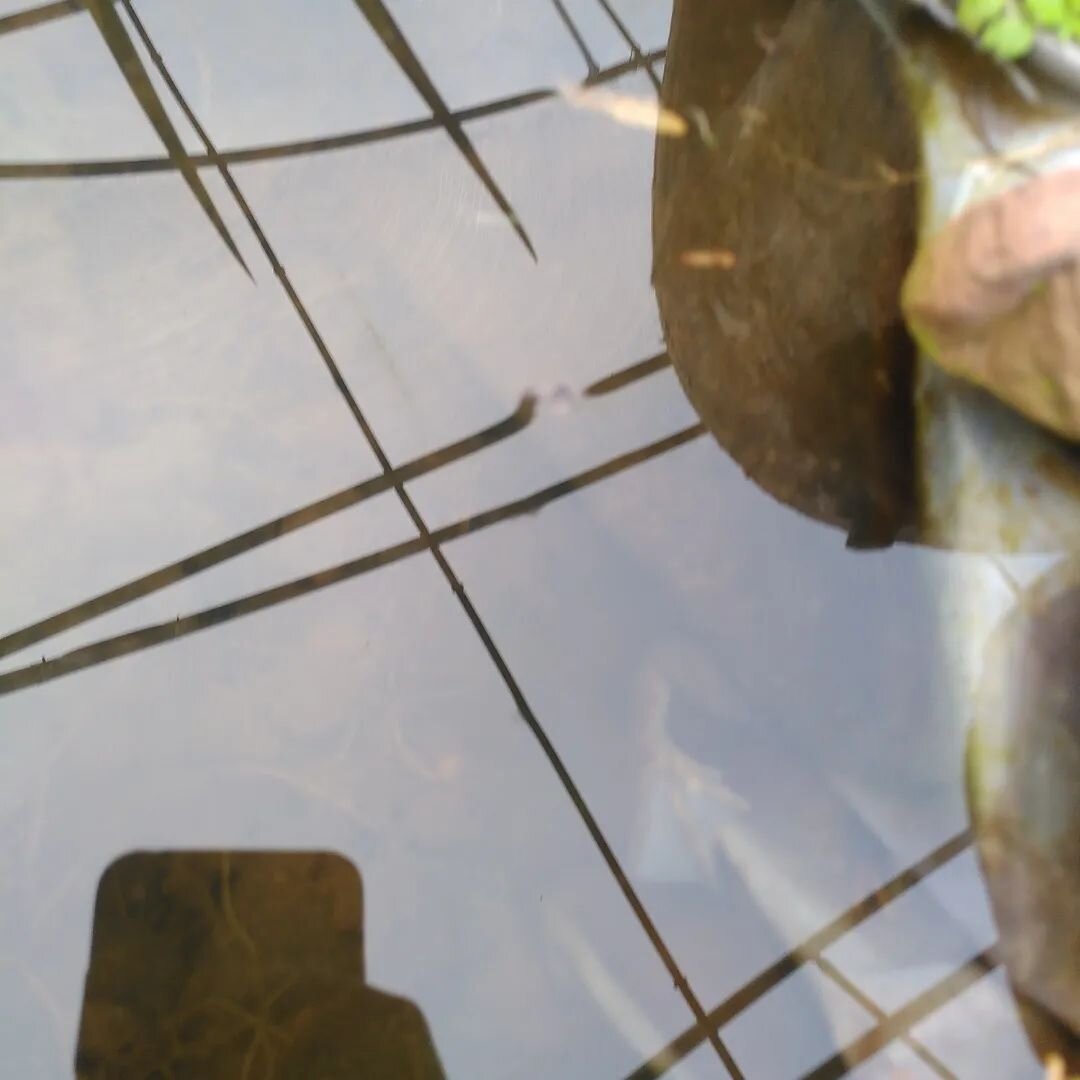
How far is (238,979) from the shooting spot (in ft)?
2.04

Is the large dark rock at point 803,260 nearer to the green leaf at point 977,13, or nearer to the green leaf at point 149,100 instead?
the green leaf at point 977,13

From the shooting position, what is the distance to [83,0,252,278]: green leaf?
72 cm

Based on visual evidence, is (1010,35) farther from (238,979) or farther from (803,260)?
(238,979)

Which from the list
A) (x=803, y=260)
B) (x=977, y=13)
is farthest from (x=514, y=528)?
(x=977, y=13)

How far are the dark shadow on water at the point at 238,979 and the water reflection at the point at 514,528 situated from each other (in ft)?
0.06

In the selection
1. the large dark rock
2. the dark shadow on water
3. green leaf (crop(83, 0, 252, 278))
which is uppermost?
green leaf (crop(83, 0, 252, 278))

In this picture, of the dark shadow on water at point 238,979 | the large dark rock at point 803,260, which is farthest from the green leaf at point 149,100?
the dark shadow on water at point 238,979

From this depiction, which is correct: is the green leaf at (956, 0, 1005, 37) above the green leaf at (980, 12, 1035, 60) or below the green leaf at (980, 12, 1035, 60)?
above

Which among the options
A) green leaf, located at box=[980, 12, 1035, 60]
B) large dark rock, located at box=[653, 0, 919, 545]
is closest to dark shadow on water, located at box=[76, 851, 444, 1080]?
large dark rock, located at box=[653, 0, 919, 545]

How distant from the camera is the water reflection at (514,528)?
2.02 ft

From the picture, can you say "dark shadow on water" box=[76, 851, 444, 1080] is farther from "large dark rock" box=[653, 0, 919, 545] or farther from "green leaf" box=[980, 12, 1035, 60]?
"green leaf" box=[980, 12, 1035, 60]

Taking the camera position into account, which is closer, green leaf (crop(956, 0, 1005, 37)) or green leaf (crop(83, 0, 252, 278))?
green leaf (crop(956, 0, 1005, 37))

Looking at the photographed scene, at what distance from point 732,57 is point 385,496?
41cm

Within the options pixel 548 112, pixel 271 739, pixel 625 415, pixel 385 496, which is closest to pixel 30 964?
pixel 271 739
